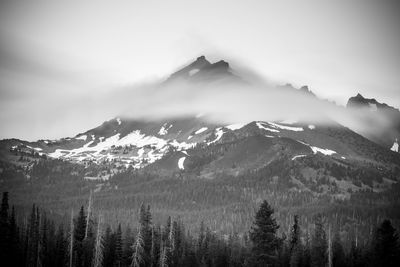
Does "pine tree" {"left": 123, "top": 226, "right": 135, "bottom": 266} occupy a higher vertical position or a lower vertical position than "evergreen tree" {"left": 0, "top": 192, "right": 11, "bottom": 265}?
lower

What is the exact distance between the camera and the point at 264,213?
215ft

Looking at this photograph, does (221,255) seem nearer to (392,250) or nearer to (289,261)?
(289,261)

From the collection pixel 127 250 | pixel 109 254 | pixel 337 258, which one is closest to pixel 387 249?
pixel 337 258

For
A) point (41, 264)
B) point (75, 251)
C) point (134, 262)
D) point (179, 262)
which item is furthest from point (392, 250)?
point (41, 264)

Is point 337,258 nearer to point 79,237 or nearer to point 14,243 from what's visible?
point 79,237

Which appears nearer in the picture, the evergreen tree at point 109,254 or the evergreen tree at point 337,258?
the evergreen tree at point 337,258

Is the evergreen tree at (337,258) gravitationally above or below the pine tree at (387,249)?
below

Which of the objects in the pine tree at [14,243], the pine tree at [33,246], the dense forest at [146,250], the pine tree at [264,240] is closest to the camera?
the pine tree at [264,240]

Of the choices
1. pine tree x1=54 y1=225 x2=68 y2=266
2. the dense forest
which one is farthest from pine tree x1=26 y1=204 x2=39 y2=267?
pine tree x1=54 y1=225 x2=68 y2=266

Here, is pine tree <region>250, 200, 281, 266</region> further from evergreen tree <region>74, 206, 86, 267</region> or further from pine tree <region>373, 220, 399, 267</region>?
evergreen tree <region>74, 206, 86, 267</region>

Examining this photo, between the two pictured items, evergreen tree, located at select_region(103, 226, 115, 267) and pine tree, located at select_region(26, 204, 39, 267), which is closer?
pine tree, located at select_region(26, 204, 39, 267)

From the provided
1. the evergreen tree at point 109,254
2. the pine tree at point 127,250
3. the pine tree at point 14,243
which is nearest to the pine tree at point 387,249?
the pine tree at point 127,250

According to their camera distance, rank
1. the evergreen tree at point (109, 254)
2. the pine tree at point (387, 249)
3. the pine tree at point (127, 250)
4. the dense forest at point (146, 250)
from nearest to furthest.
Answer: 1. the pine tree at point (387, 249)
2. the dense forest at point (146, 250)
3. the pine tree at point (127, 250)
4. the evergreen tree at point (109, 254)

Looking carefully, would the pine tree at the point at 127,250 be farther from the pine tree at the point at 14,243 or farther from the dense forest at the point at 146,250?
the pine tree at the point at 14,243
